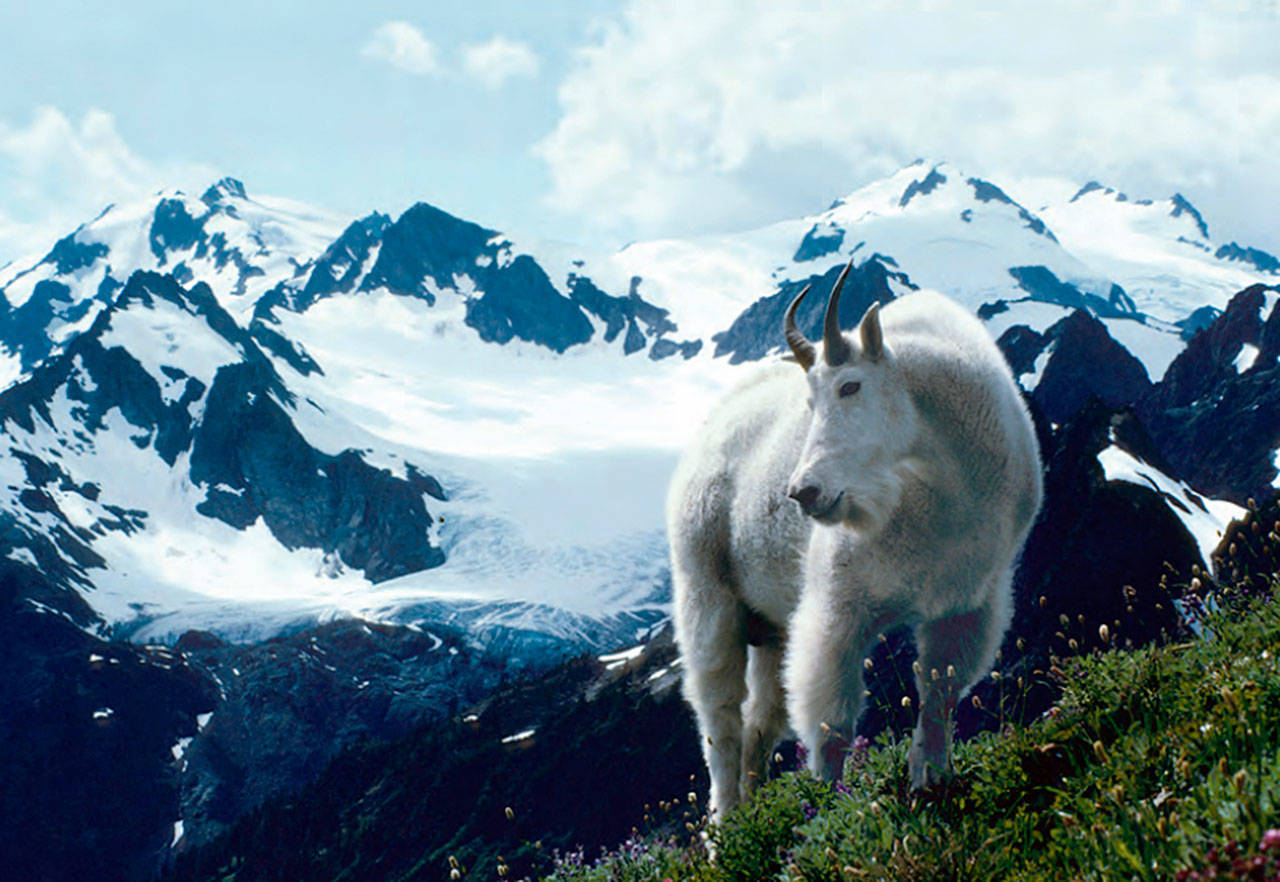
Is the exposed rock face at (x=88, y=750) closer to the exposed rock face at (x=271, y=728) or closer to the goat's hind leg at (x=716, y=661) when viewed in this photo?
the exposed rock face at (x=271, y=728)

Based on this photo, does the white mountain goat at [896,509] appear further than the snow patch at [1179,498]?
No

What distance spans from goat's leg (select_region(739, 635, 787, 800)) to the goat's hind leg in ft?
0.23

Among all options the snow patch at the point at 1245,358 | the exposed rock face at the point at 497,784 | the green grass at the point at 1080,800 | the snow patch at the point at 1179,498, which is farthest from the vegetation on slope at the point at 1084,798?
the snow patch at the point at 1245,358

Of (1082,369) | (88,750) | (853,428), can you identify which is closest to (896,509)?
(853,428)

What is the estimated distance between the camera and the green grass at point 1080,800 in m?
2.72

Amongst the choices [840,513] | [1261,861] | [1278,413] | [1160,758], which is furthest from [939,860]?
[1278,413]

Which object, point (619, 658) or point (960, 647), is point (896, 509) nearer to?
point (960, 647)

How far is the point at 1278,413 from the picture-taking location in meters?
122

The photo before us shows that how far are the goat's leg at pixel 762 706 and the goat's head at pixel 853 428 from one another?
1.97 metres

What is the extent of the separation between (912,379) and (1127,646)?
1.70m

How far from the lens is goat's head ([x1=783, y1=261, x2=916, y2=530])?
482cm

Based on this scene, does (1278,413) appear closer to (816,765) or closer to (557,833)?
(557,833)

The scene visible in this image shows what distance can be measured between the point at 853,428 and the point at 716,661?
89.5 inches

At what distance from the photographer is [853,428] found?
501 centimetres
